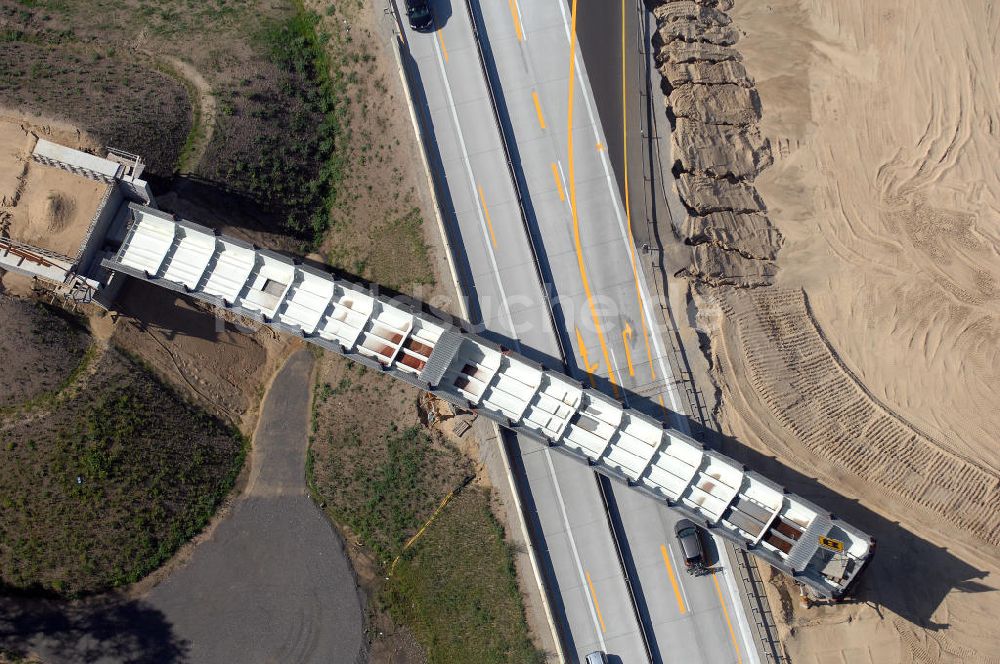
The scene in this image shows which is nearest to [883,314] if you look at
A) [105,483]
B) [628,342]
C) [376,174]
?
[628,342]

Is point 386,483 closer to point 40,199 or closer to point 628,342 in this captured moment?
point 628,342

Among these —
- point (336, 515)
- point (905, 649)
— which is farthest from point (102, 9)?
point (905, 649)

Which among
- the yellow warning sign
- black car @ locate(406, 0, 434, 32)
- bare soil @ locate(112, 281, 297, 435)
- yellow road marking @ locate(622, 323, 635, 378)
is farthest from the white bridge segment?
black car @ locate(406, 0, 434, 32)

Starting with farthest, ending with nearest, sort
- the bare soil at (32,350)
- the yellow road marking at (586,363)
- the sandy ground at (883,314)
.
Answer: the sandy ground at (883,314)
the yellow road marking at (586,363)
the bare soil at (32,350)

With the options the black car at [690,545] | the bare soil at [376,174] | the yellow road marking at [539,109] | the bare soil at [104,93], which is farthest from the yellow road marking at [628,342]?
the bare soil at [104,93]

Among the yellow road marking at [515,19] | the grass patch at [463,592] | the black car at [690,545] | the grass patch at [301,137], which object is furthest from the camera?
the grass patch at [301,137]

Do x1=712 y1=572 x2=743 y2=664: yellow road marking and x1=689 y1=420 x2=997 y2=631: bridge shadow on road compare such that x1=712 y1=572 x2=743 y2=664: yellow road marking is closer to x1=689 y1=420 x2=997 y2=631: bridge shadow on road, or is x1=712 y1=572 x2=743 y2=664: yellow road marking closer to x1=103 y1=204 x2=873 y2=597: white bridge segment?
x1=103 y1=204 x2=873 y2=597: white bridge segment

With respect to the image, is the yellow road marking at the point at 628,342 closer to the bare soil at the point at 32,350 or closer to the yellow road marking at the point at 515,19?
the yellow road marking at the point at 515,19
